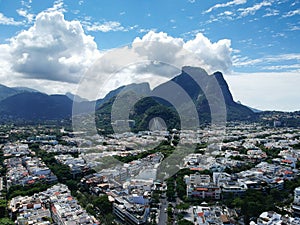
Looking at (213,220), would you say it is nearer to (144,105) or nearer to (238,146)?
(238,146)

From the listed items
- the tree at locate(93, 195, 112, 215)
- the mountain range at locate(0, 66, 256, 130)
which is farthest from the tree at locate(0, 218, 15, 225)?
the mountain range at locate(0, 66, 256, 130)

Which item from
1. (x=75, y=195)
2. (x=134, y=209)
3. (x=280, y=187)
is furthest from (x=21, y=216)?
(x=280, y=187)

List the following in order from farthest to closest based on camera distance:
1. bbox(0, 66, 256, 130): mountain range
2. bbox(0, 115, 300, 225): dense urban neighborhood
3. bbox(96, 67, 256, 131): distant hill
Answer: bbox(96, 67, 256, 131): distant hill < bbox(0, 66, 256, 130): mountain range < bbox(0, 115, 300, 225): dense urban neighborhood

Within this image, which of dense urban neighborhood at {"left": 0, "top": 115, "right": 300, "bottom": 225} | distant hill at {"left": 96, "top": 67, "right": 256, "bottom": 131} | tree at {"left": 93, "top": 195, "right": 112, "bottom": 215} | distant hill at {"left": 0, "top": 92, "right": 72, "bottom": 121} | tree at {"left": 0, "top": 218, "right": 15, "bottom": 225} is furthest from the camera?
distant hill at {"left": 0, "top": 92, "right": 72, "bottom": 121}

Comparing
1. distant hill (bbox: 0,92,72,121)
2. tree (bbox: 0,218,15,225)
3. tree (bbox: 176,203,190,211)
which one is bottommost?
tree (bbox: 0,218,15,225)

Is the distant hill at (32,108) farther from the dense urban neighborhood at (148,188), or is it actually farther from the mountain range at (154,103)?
the dense urban neighborhood at (148,188)

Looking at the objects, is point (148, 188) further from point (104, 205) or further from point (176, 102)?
point (176, 102)

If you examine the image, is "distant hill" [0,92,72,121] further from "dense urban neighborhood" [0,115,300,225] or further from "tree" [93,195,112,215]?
"tree" [93,195,112,215]
